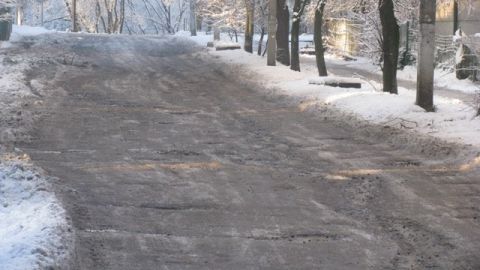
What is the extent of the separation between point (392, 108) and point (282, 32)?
12.4 meters

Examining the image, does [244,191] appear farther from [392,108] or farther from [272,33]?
[272,33]

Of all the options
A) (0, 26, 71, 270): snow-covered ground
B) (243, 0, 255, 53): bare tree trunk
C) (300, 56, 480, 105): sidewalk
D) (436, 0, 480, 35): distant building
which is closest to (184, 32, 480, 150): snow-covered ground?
(300, 56, 480, 105): sidewalk

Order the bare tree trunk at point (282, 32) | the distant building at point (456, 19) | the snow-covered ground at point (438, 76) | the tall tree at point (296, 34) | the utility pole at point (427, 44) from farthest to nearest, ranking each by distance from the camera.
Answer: the distant building at point (456, 19) → the bare tree trunk at point (282, 32) → the snow-covered ground at point (438, 76) → the tall tree at point (296, 34) → the utility pole at point (427, 44)

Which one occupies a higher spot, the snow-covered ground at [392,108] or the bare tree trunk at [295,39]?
the bare tree trunk at [295,39]

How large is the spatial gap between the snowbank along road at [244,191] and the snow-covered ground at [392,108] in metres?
0.74

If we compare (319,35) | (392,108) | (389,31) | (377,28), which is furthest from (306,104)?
(377,28)

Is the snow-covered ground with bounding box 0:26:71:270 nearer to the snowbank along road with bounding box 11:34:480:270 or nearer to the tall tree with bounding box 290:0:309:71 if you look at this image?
the snowbank along road with bounding box 11:34:480:270

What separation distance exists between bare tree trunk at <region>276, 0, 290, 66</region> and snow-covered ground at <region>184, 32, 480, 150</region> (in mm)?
5466

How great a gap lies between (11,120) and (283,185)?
6024 millimetres

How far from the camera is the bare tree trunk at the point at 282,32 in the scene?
950 inches

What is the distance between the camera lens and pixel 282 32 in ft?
80.2

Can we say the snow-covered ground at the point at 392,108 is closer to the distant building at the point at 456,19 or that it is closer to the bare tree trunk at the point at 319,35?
the bare tree trunk at the point at 319,35

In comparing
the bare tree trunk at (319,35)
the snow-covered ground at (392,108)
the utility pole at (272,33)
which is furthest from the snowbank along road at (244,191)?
the utility pole at (272,33)

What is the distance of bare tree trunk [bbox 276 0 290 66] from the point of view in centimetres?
2412
